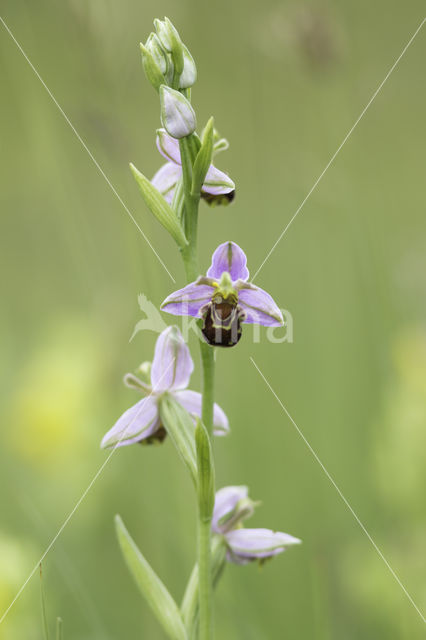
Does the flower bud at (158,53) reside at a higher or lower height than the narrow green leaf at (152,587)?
higher

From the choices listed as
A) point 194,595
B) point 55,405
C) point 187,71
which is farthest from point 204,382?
point 55,405

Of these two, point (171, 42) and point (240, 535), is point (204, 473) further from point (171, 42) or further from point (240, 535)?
point (171, 42)

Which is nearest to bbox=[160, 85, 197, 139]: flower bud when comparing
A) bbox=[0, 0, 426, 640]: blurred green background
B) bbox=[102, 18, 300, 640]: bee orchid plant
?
bbox=[102, 18, 300, 640]: bee orchid plant

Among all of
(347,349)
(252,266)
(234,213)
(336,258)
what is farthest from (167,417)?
(234,213)

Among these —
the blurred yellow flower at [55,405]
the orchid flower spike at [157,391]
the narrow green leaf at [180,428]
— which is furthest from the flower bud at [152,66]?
the blurred yellow flower at [55,405]

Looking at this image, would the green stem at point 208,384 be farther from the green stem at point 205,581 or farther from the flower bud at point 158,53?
the flower bud at point 158,53

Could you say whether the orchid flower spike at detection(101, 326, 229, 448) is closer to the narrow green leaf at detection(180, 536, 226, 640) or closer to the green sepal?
the narrow green leaf at detection(180, 536, 226, 640)
